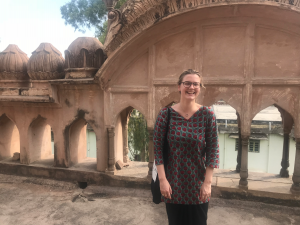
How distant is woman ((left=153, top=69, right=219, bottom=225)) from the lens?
2133mm

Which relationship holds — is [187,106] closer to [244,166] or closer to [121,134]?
[244,166]

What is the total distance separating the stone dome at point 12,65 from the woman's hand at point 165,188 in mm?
5406

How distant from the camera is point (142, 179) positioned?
485 centimetres

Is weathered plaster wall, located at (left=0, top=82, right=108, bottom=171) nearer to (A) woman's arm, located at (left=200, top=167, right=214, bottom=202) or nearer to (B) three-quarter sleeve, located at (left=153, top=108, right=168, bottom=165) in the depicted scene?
(B) three-quarter sleeve, located at (left=153, top=108, right=168, bottom=165)

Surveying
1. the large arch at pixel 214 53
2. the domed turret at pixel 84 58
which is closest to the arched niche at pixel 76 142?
the domed turret at pixel 84 58

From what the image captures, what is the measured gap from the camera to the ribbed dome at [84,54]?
4.97 metres

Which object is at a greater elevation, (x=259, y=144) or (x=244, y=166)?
(x=244, y=166)

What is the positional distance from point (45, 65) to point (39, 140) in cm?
210

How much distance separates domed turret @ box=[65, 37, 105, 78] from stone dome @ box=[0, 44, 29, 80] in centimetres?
167

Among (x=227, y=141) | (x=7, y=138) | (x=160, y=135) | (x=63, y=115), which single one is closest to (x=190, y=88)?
(x=160, y=135)

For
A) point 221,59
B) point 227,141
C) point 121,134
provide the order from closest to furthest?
1. point 221,59
2. point 121,134
3. point 227,141

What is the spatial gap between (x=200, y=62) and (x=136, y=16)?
146cm

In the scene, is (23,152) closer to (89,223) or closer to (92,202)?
(92,202)

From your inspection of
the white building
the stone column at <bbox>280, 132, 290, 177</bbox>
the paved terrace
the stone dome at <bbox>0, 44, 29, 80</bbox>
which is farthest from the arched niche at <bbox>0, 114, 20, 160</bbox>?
the white building
